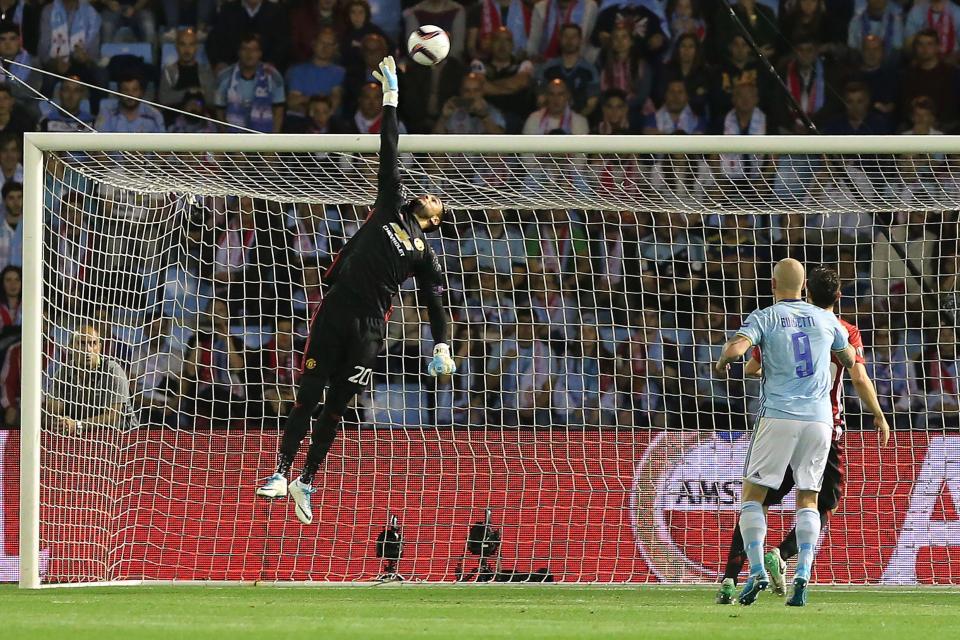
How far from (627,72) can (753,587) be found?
7898 mm

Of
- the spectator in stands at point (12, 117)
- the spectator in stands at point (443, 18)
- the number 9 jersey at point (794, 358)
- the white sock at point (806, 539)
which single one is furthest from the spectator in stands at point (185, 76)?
the white sock at point (806, 539)

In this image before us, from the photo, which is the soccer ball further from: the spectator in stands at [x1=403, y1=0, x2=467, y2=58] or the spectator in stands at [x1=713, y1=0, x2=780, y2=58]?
the spectator in stands at [x1=713, y1=0, x2=780, y2=58]

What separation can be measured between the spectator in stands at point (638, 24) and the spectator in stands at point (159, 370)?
5.51m

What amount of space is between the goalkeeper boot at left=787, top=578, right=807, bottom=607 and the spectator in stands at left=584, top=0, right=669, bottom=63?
Result: 7904 mm

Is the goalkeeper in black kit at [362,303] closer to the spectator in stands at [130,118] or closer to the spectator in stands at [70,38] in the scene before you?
the spectator in stands at [130,118]

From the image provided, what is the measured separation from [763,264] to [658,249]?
0.89m

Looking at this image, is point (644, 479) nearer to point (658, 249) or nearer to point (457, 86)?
point (658, 249)

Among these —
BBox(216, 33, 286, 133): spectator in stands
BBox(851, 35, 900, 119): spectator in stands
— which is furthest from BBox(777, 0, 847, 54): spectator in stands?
BBox(216, 33, 286, 133): spectator in stands

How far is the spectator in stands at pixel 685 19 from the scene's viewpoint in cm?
1442

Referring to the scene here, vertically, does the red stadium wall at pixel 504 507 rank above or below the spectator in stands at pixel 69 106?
below

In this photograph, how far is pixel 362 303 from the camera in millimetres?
8672

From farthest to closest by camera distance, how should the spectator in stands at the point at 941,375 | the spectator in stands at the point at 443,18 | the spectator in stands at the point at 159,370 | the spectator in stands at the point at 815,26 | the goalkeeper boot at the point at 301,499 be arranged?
the spectator in stands at the point at 443,18, the spectator in stands at the point at 815,26, the spectator in stands at the point at 941,375, the spectator in stands at the point at 159,370, the goalkeeper boot at the point at 301,499

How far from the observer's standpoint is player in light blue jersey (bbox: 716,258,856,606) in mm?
7453

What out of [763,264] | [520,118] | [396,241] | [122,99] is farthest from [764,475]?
[122,99]
